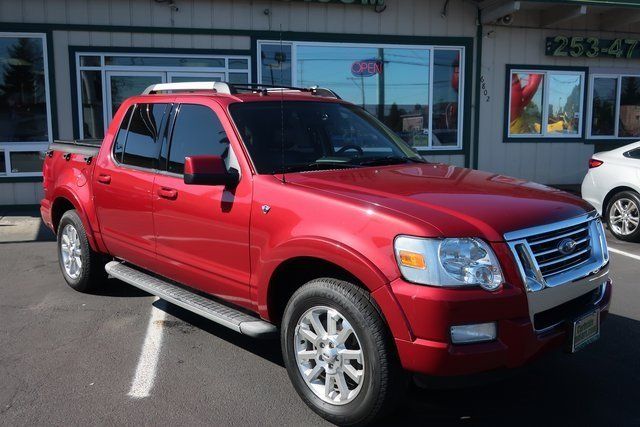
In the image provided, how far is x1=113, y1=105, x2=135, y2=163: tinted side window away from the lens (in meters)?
5.11

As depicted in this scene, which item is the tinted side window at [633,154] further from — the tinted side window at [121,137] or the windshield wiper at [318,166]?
the tinted side window at [121,137]

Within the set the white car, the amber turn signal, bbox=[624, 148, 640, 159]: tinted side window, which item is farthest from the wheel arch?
bbox=[624, 148, 640, 159]: tinted side window

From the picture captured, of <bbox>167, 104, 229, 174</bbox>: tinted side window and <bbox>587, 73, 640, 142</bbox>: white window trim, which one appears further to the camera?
<bbox>587, 73, 640, 142</bbox>: white window trim

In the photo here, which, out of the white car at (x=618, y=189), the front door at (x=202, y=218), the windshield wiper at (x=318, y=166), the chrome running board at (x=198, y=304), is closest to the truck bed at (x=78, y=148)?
the chrome running board at (x=198, y=304)

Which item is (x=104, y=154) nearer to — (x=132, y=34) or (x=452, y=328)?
(x=452, y=328)

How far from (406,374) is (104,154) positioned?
348 cm

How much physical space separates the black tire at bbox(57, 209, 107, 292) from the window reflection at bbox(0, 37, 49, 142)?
5.69m

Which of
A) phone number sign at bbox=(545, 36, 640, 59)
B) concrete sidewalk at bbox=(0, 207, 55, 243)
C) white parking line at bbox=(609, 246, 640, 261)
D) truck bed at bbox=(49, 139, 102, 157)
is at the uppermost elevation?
phone number sign at bbox=(545, 36, 640, 59)

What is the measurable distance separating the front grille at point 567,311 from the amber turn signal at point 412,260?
0.67m

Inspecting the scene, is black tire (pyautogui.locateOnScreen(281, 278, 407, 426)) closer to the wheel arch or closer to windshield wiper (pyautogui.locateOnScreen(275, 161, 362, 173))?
windshield wiper (pyautogui.locateOnScreen(275, 161, 362, 173))

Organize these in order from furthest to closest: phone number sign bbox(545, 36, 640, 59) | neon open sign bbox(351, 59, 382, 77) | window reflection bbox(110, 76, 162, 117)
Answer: phone number sign bbox(545, 36, 640, 59) → neon open sign bbox(351, 59, 382, 77) → window reflection bbox(110, 76, 162, 117)

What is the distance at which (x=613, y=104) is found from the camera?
13367mm

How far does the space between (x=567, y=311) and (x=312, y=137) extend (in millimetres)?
2068

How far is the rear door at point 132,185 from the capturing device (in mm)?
4621
